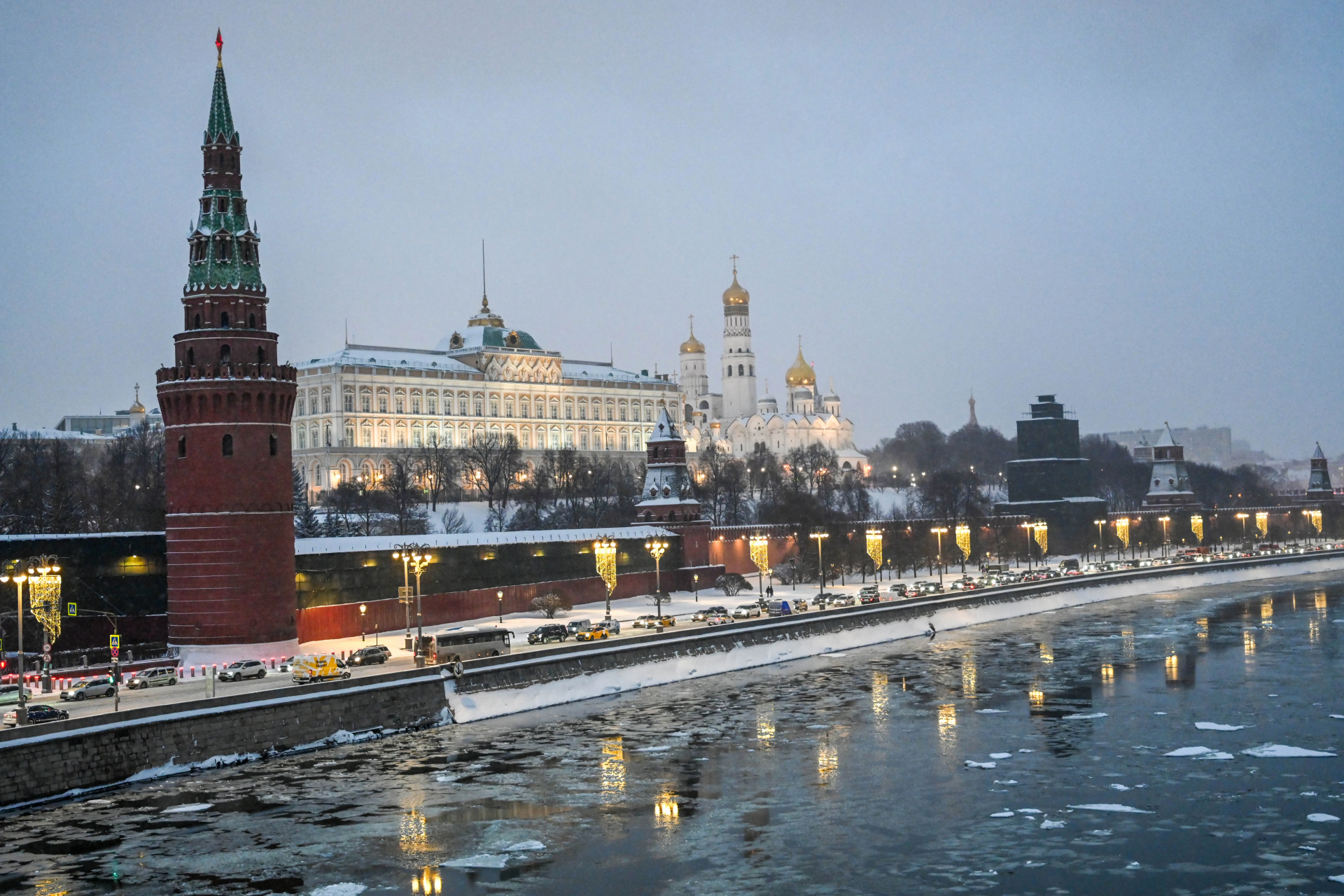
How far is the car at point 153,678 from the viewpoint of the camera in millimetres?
48219

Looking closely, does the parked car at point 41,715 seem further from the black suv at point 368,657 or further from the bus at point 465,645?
the bus at point 465,645

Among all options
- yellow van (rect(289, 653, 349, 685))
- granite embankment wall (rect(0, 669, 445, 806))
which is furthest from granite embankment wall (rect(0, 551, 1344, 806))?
yellow van (rect(289, 653, 349, 685))

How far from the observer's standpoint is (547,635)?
60.7 m

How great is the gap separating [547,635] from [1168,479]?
10657cm

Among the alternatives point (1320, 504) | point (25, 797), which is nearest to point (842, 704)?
point (25, 797)

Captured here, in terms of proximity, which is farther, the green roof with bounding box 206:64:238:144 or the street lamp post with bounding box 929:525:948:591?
the street lamp post with bounding box 929:525:948:591

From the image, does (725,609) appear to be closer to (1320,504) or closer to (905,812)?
(905,812)

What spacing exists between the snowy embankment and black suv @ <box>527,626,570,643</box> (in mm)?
5726

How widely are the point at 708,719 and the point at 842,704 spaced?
17.0ft

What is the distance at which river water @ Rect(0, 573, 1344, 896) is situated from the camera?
29094 mm

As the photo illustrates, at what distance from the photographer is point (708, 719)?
4741 centimetres

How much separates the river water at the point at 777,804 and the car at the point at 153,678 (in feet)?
29.7

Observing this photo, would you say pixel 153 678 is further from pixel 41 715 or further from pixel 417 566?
pixel 417 566

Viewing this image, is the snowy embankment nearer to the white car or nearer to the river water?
the river water
